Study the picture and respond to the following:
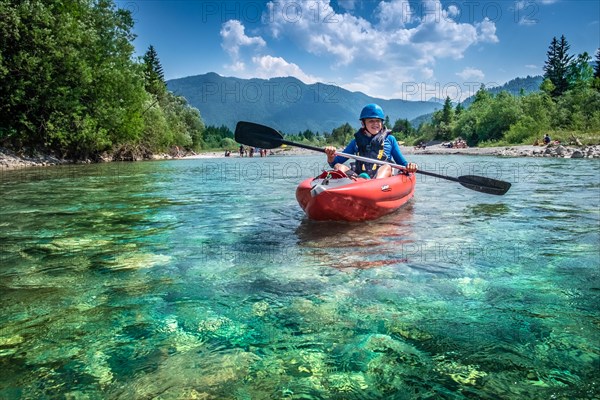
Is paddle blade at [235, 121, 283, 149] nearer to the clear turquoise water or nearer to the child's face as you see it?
the child's face

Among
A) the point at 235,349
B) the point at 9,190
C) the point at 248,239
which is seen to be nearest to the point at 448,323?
the point at 235,349

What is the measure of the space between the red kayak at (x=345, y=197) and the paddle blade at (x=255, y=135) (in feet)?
4.64

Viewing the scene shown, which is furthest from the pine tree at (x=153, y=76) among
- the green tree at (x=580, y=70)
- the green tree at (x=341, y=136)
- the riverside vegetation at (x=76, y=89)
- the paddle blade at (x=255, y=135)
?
the green tree at (x=341, y=136)

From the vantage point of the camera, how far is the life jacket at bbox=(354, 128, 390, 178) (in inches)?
298

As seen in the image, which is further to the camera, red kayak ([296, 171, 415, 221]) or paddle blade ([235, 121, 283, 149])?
paddle blade ([235, 121, 283, 149])

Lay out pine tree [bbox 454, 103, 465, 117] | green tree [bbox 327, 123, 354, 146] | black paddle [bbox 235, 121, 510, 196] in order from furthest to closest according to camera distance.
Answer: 1. green tree [bbox 327, 123, 354, 146]
2. pine tree [bbox 454, 103, 465, 117]
3. black paddle [bbox 235, 121, 510, 196]

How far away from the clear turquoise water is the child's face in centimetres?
217

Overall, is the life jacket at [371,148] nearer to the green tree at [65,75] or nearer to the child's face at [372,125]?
the child's face at [372,125]

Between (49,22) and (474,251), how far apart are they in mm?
25197

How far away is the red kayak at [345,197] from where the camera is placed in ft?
19.8

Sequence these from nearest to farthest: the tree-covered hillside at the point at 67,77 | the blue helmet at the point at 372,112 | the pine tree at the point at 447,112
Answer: the blue helmet at the point at 372,112 < the tree-covered hillside at the point at 67,77 < the pine tree at the point at 447,112

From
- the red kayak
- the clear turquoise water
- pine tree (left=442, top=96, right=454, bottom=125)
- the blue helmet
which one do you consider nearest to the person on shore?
the blue helmet

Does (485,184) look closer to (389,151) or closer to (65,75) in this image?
(389,151)

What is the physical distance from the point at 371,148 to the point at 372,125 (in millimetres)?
435
